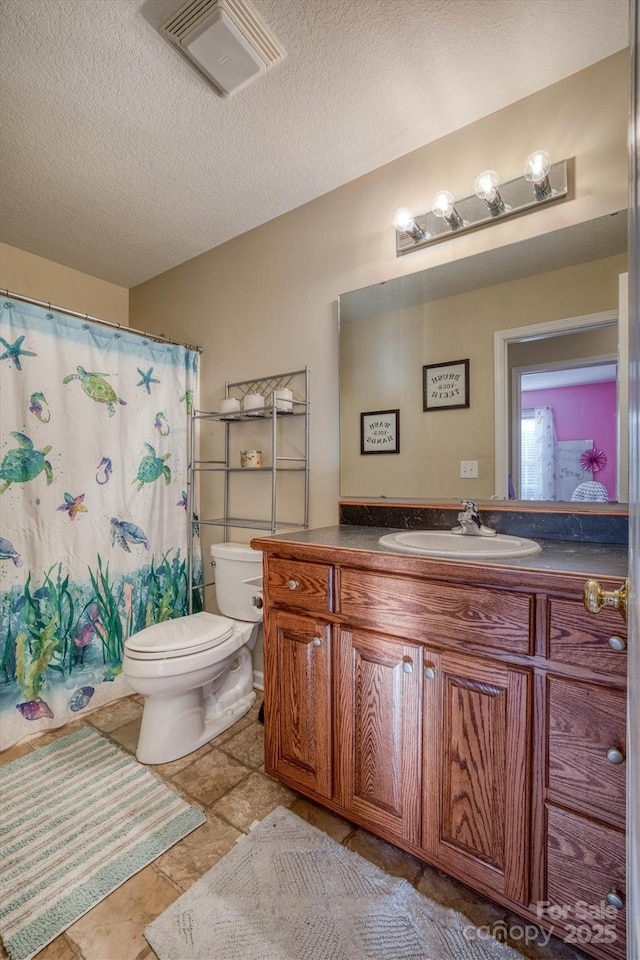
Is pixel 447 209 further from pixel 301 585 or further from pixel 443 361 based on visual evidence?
pixel 301 585

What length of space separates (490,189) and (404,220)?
0.31m

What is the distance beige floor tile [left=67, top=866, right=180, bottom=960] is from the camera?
1.01 meters

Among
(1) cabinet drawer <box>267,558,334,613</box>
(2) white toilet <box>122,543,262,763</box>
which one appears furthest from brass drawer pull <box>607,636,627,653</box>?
(2) white toilet <box>122,543,262,763</box>

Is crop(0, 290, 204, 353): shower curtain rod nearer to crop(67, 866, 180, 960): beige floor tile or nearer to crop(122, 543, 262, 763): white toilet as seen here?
crop(122, 543, 262, 763): white toilet

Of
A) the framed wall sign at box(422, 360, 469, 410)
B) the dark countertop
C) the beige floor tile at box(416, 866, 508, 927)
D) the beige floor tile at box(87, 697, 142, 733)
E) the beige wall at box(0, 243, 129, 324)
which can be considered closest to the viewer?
the dark countertop

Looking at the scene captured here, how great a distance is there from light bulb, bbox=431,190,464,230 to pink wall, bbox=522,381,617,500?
69 cm

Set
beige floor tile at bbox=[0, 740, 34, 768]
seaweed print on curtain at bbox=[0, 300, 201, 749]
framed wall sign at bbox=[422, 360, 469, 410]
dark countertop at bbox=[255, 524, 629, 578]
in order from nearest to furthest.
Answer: dark countertop at bbox=[255, 524, 629, 578] → framed wall sign at bbox=[422, 360, 469, 410] → beige floor tile at bbox=[0, 740, 34, 768] → seaweed print on curtain at bbox=[0, 300, 201, 749]

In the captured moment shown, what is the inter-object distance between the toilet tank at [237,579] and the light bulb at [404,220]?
57.2 inches

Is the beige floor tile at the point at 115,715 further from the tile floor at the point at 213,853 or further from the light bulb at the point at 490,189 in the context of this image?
the light bulb at the point at 490,189

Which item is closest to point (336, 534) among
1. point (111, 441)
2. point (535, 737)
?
point (535, 737)

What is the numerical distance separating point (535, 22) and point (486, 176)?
362 mm

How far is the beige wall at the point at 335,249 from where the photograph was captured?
1330mm

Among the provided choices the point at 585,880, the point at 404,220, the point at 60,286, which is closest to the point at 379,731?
the point at 585,880

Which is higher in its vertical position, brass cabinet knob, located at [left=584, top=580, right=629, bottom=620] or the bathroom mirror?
the bathroom mirror
